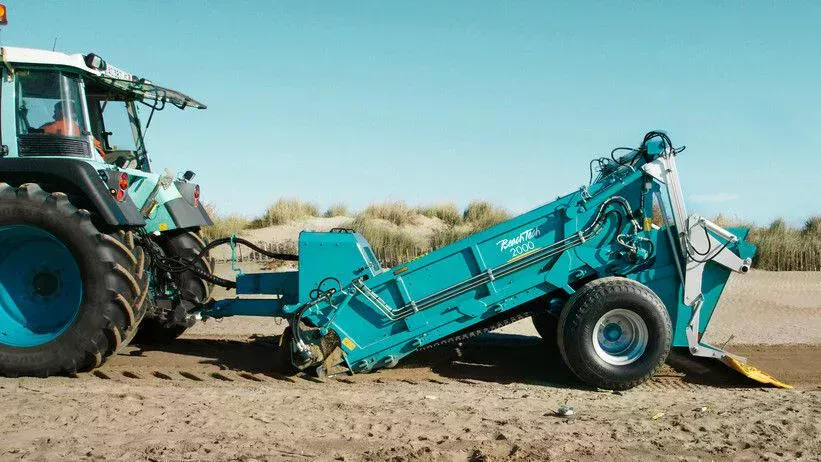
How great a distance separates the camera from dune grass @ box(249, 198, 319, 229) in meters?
20.3

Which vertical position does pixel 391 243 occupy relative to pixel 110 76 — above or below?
below

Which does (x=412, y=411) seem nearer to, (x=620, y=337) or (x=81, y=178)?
(x=620, y=337)

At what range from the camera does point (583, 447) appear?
4.57 m

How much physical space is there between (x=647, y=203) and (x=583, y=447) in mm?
2874

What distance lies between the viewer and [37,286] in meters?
6.72

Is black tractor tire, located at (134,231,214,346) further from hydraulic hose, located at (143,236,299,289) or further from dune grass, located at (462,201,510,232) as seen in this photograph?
dune grass, located at (462,201,510,232)

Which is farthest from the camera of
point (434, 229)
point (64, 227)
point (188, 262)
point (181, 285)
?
point (434, 229)

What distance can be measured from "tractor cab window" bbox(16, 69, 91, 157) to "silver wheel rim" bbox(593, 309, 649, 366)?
492 centimetres

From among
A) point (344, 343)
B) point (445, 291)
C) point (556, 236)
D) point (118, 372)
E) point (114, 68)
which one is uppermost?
point (114, 68)

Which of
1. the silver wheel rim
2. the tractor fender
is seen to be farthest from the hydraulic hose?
the silver wheel rim

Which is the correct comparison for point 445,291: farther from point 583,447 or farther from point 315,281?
point 583,447

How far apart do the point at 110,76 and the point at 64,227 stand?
165 centimetres

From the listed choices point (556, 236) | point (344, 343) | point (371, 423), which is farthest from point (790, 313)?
point (371, 423)

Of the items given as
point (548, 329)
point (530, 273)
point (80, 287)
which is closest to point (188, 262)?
point (80, 287)
